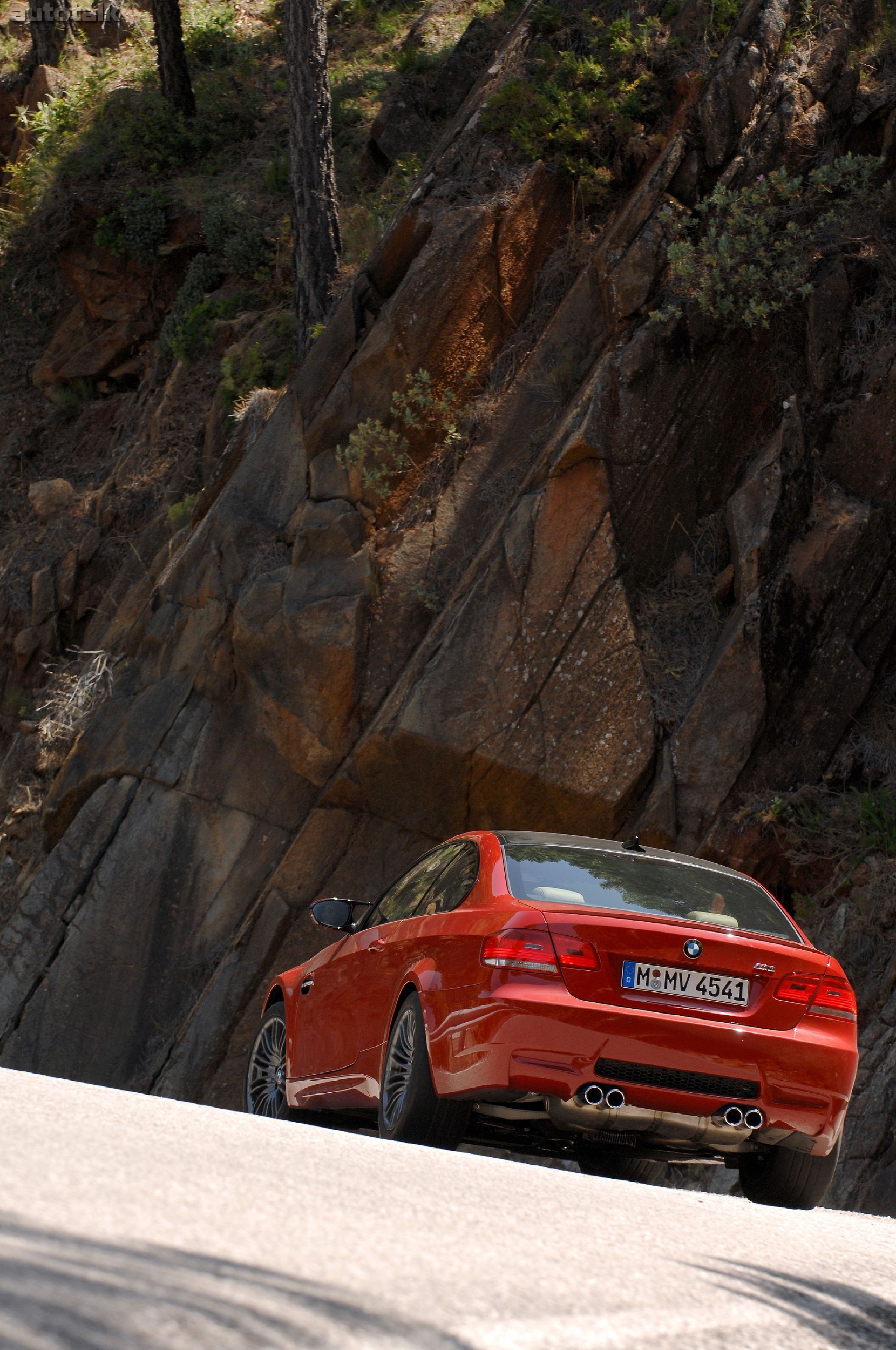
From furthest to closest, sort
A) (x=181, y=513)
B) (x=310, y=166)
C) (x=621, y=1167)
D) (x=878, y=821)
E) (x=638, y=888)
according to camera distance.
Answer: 1. (x=181, y=513)
2. (x=310, y=166)
3. (x=878, y=821)
4. (x=621, y=1167)
5. (x=638, y=888)

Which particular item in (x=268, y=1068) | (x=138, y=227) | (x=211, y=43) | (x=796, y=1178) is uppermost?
→ (x=211, y=43)

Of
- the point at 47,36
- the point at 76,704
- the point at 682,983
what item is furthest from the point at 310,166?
the point at 682,983

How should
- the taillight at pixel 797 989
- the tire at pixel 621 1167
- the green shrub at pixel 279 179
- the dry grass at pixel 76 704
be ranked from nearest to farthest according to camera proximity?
the taillight at pixel 797 989 → the tire at pixel 621 1167 → the dry grass at pixel 76 704 → the green shrub at pixel 279 179

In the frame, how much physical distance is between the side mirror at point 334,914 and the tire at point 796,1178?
2.44 meters

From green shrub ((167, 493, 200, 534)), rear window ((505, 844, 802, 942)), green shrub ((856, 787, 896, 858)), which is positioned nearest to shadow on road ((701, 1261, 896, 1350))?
rear window ((505, 844, 802, 942))

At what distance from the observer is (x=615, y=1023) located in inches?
207

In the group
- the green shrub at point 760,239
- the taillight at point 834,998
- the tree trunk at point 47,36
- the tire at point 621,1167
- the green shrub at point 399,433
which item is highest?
the tree trunk at point 47,36

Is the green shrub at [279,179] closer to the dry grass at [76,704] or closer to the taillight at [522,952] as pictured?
the dry grass at [76,704]

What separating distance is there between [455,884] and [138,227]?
54.9 ft

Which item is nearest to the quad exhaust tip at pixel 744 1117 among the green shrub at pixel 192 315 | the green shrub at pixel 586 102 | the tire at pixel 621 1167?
the tire at pixel 621 1167

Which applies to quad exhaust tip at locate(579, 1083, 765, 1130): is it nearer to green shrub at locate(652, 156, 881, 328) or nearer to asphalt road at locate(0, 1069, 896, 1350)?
asphalt road at locate(0, 1069, 896, 1350)

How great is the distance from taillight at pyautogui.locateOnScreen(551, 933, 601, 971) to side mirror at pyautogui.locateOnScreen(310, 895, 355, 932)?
1.84 m

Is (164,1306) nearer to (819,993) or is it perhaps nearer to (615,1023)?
(615,1023)

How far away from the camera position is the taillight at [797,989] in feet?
18.0
